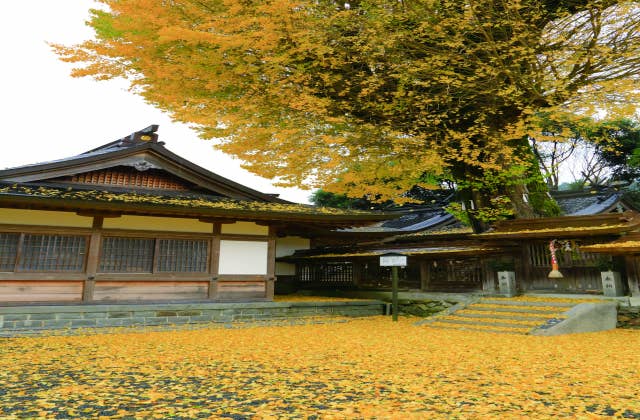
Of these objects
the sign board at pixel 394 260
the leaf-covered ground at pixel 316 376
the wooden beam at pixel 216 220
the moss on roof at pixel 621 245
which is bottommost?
the leaf-covered ground at pixel 316 376

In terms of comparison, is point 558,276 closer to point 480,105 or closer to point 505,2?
point 480,105

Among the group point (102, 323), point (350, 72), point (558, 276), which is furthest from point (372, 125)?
point (102, 323)

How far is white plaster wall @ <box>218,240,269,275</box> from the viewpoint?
12703 millimetres

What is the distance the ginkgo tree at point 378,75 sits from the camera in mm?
12109

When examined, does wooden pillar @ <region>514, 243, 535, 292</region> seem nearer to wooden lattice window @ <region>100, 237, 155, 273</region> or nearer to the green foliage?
wooden lattice window @ <region>100, 237, 155, 273</region>

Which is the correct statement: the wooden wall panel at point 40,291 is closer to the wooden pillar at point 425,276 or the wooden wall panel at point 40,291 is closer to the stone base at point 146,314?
the stone base at point 146,314

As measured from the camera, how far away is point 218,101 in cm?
1399

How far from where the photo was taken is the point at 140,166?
12328 mm

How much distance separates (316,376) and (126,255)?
7.80 m

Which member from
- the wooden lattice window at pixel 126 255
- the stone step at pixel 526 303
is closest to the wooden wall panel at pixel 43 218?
the wooden lattice window at pixel 126 255

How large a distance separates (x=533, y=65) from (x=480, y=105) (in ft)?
6.46

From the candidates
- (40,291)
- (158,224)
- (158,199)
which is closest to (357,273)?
(158,224)

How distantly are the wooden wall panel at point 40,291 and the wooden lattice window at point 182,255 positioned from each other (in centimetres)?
215

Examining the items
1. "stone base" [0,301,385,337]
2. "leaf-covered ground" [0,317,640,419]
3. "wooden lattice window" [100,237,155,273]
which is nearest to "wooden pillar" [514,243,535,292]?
"leaf-covered ground" [0,317,640,419]
